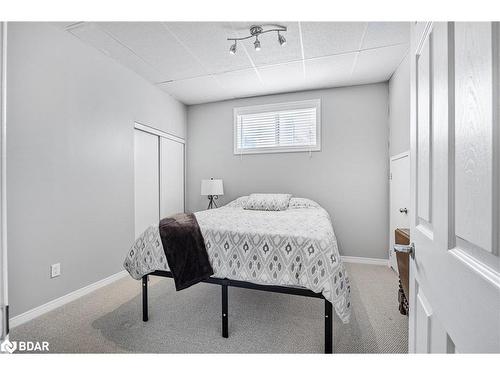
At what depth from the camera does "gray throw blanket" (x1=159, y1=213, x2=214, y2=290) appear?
1691mm

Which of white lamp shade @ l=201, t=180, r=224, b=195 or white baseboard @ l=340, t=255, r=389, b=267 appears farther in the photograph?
white lamp shade @ l=201, t=180, r=224, b=195

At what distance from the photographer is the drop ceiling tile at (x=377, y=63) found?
250cm

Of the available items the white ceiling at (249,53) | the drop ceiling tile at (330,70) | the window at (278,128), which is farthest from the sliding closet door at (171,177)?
the drop ceiling tile at (330,70)

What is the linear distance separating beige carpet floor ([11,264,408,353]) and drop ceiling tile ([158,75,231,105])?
268cm

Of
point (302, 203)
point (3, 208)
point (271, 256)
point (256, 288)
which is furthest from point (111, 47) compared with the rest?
point (302, 203)

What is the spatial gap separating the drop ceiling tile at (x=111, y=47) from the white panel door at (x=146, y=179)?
2.50ft

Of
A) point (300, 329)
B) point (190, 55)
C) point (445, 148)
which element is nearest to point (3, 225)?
point (445, 148)

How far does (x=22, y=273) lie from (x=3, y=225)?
1629 millimetres

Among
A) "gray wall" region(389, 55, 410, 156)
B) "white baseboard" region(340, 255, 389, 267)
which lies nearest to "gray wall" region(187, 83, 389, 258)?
"white baseboard" region(340, 255, 389, 267)

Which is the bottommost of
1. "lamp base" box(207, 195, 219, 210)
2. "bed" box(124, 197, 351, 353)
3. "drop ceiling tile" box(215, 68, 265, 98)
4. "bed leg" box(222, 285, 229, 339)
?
"bed leg" box(222, 285, 229, 339)

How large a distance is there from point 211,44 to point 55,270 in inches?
103

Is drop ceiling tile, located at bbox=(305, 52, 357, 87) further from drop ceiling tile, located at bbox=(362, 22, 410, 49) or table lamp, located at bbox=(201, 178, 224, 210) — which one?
table lamp, located at bbox=(201, 178, 224, 210)
